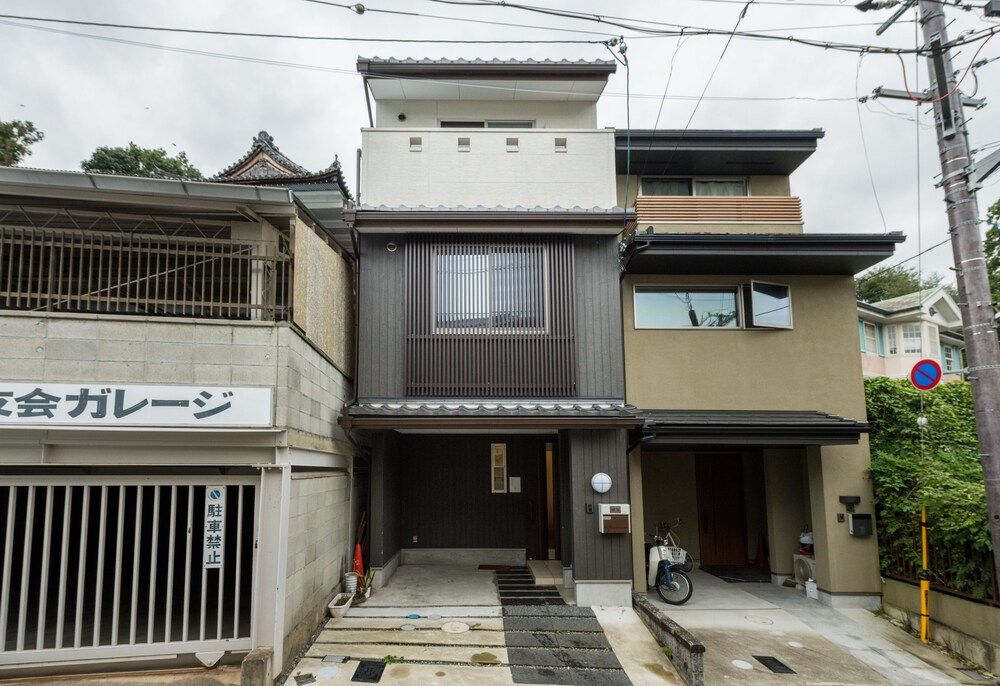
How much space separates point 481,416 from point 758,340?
5.36 m

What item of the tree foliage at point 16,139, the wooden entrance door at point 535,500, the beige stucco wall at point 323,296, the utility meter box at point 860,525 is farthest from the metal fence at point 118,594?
the tree foliage at point 16,139

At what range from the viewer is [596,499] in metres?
8.24

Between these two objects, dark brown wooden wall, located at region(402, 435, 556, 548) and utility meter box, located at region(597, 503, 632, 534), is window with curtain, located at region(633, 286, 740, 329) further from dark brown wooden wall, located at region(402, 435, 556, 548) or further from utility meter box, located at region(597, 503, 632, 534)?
utility meter box, located at region(597, 503, 632, 534)

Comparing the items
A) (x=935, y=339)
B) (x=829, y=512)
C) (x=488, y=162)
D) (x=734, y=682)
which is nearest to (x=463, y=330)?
(x=488, y=162)

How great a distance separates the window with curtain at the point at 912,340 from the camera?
1814 cm

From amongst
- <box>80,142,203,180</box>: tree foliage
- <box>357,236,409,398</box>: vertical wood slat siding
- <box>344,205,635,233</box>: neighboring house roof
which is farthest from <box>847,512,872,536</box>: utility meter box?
<box>80,142,203,180</box>: tree foliage

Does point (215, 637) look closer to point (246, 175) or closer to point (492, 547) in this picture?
point (492, 547)

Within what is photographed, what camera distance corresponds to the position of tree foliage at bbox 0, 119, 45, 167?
604 inches

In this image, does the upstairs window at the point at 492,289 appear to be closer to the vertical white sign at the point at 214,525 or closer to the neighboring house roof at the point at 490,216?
the neighboring house roof at the point at 490,216

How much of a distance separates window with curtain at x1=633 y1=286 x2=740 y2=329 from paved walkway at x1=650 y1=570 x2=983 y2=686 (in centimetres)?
468

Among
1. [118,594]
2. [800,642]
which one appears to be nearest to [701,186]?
[800,642]

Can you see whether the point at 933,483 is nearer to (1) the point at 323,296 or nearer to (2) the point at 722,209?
(2) the point at 722,209

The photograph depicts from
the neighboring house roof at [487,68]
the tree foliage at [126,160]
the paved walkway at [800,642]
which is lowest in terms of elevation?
the paved walkway at [800,642]

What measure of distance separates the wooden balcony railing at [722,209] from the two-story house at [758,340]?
0.02m
